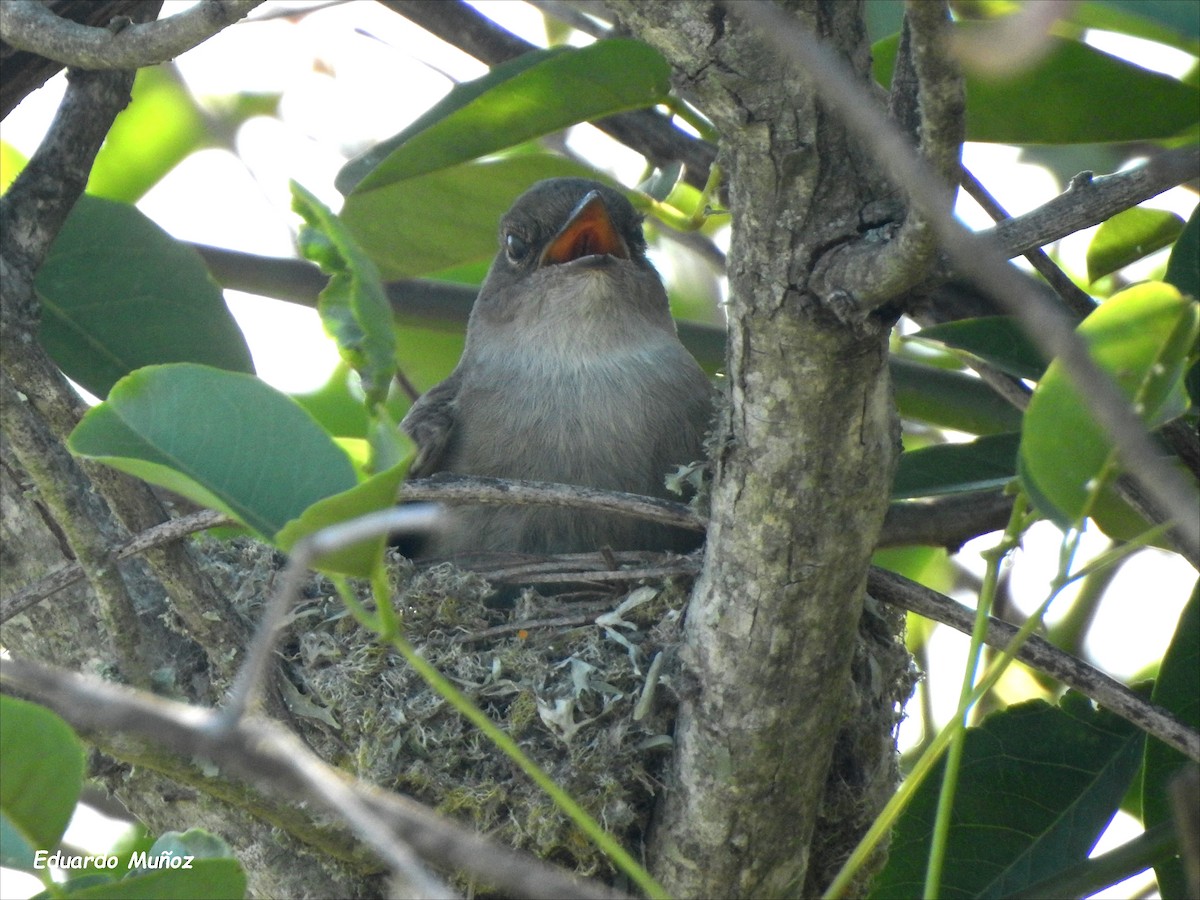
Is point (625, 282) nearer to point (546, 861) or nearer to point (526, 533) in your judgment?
point (526, 533)

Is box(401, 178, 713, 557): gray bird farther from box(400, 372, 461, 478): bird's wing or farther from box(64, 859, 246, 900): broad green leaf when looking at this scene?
box(64, 859, 246, 900): broad green leaf

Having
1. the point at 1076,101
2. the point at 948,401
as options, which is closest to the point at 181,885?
the point at 1076,101

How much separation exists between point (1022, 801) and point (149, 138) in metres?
3.77

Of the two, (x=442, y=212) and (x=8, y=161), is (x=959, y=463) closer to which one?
(x=442, y=212)

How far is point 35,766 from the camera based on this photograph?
Result: 1937 mm

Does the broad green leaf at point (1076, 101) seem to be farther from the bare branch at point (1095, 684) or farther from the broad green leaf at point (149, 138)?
the broad green leaf at point (149, 138)

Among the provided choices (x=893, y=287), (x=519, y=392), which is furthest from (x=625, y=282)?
(x=893, y=287)

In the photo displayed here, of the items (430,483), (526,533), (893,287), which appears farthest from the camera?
(526,533)

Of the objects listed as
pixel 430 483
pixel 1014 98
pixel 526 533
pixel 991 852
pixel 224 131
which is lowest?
pixel 991 852

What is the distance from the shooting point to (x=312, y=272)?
4.24 meters

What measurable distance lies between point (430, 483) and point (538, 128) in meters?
1.17

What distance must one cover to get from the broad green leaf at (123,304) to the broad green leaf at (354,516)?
2.09 m

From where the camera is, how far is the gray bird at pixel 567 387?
3889mm

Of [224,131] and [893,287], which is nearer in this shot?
[893,287]
